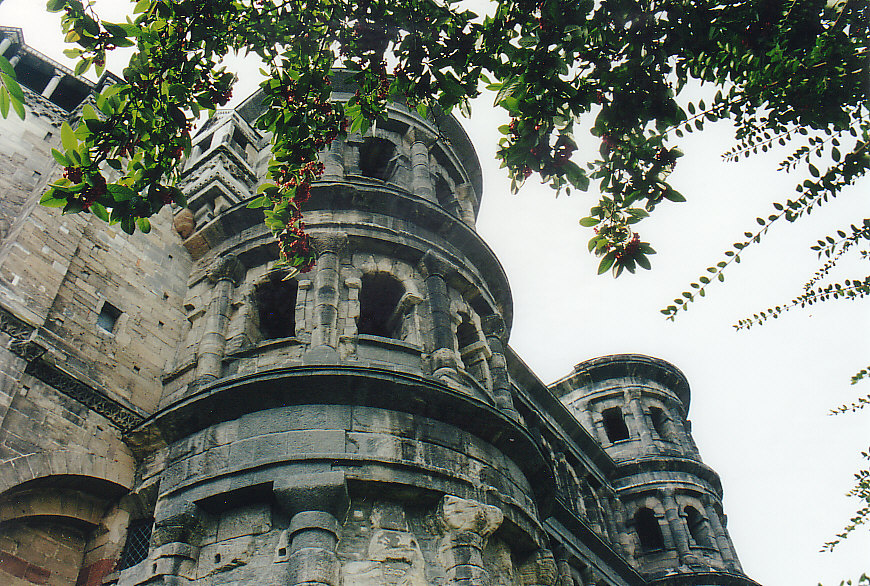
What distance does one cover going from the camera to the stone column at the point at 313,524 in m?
6.98

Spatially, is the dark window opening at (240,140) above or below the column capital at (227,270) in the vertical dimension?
above

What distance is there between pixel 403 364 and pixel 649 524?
14.3m

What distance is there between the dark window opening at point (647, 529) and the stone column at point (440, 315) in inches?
492

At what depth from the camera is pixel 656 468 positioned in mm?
20562

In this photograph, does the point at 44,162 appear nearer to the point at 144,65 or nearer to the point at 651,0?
the point at 144,65

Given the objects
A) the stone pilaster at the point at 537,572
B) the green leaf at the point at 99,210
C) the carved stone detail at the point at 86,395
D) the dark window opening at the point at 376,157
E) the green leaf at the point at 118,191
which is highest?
the dark window opening at the point at 376,157

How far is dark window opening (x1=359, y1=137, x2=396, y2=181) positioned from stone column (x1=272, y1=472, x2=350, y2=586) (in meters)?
8.19

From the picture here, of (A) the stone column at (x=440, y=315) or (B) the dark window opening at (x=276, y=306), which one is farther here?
(B) the dark window opening at (x=276, y=306)

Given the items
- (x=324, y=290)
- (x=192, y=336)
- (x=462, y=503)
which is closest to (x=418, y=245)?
(x=324, y=290)

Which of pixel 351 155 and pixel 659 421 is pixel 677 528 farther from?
pixel 351 155

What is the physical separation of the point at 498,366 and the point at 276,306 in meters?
4.09

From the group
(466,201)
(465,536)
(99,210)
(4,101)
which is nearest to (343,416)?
(465,536)

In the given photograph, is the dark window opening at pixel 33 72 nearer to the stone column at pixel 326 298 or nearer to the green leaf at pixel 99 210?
the stone column at pixel 326 298

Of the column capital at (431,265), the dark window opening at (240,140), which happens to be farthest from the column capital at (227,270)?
the dark window opening at (240,140)
